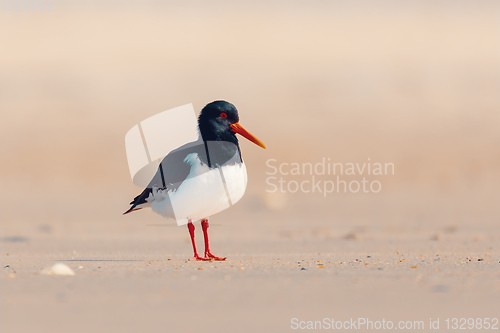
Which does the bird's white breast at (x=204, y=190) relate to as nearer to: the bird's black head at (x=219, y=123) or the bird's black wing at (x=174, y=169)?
the bird's black wing at (x=174, y=169)

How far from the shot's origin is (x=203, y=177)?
7758 millimetres

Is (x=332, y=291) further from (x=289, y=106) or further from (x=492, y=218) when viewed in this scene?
(x=289, y=106)

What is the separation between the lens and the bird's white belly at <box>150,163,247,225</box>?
7738 millimetres

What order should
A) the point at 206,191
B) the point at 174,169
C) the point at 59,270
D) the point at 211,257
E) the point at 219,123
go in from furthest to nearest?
the point at 219,123, the point at 211,257, the point at 174,169, the point at 206,191, the point at 59,270

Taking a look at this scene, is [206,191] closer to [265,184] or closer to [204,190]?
[204,190]

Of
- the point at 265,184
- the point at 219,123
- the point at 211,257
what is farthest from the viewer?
the point at 265,184

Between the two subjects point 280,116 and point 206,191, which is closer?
point 206,191

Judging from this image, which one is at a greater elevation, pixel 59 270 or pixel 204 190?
pixel 204 190

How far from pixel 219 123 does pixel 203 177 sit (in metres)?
0.75

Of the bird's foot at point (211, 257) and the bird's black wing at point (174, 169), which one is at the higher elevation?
the bird's black wing at point (174, 169)

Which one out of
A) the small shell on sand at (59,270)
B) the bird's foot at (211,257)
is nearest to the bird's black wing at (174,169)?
the bird's foot at (211,257)

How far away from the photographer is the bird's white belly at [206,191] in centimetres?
774

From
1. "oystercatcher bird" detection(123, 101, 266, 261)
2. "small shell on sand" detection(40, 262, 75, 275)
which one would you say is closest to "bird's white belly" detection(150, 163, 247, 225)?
"oystercatcher bird" detection(123, 101, 266, 261)

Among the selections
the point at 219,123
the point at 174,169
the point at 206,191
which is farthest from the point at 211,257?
the point at 219,123
